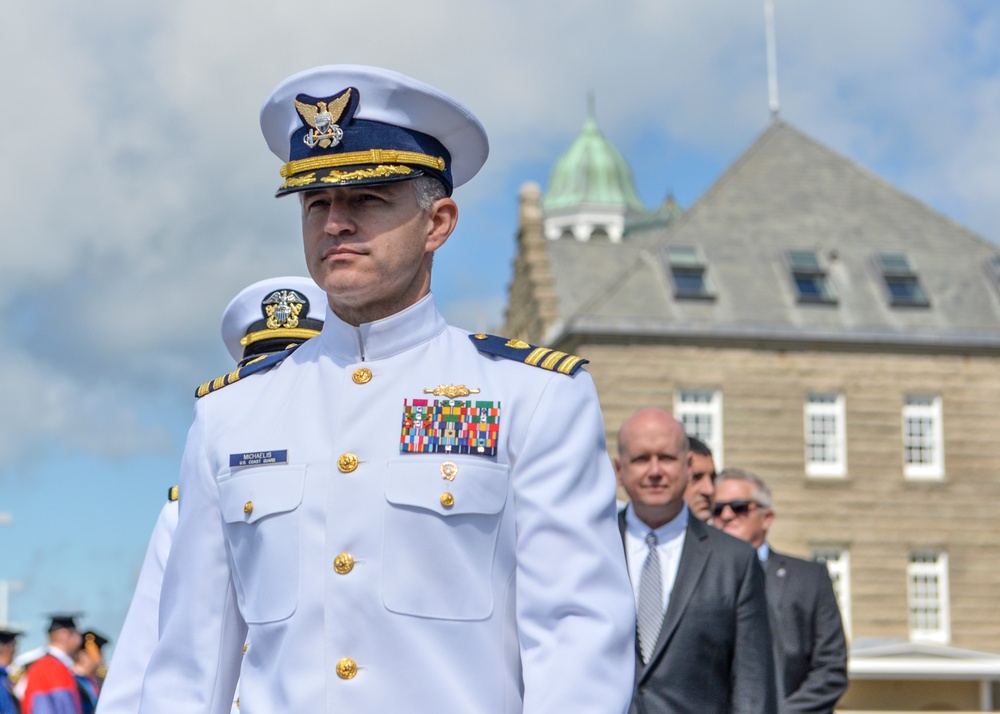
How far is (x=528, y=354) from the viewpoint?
10.9ft

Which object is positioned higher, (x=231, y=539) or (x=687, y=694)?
(x=231, y=539)

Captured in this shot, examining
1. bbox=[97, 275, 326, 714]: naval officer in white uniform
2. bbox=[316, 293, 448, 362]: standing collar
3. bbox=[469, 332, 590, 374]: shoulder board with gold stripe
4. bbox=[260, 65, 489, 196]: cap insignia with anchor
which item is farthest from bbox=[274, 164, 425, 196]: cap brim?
bbox=[97, 275, 326, 714]: naval officer in white uniform

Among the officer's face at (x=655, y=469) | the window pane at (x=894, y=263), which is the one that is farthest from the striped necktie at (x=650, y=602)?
the window pane at (x=894, y=263)

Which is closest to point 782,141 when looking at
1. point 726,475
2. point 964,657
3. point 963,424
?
point 963,424

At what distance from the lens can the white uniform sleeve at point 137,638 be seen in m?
3.94

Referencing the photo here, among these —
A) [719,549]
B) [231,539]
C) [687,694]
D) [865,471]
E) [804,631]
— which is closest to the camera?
[231,539]

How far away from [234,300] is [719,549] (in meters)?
2.05

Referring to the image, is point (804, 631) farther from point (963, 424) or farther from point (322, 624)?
point (963, 424)

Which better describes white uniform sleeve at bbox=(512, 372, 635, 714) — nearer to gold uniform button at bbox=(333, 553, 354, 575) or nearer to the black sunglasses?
gold uniform button at bbox=(333, 553, 354, 575)

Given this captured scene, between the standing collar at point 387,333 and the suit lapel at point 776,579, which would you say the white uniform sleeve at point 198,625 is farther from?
the suit lapel at point 776,579

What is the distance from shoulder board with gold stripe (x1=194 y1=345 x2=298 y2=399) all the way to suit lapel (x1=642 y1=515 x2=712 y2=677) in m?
2.55

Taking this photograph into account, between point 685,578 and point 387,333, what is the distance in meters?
2.82

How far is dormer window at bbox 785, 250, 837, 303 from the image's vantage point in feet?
127

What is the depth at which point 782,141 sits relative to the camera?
4322cm
